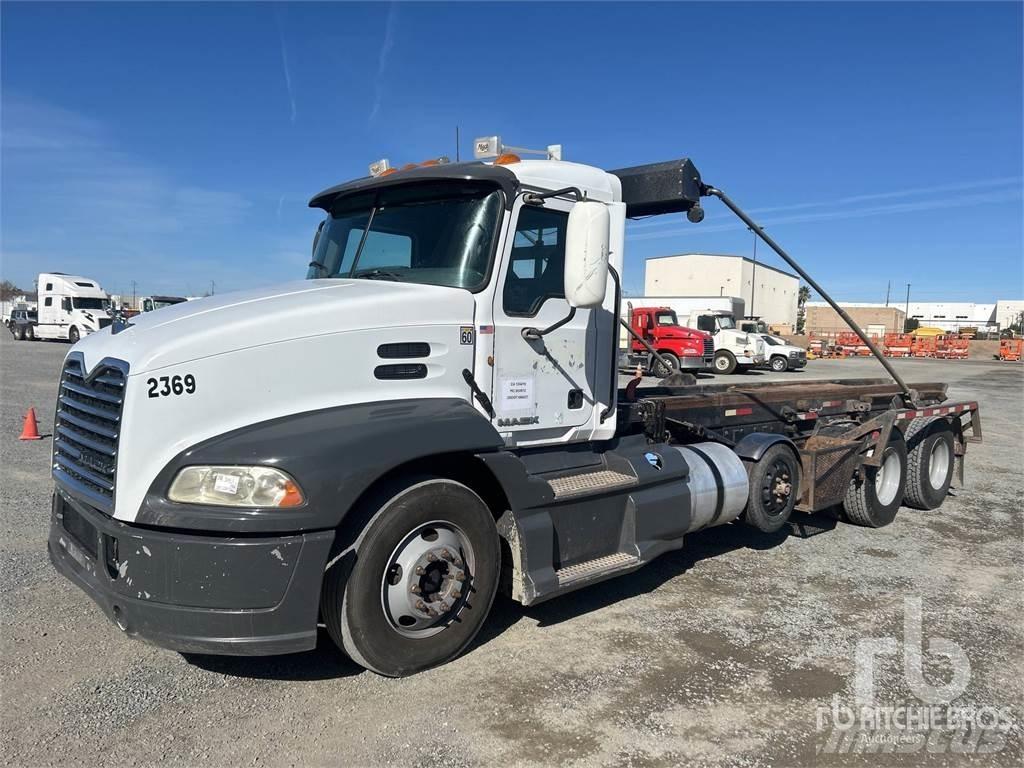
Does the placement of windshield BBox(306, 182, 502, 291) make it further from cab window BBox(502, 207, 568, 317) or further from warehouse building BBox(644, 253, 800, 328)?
warehouse building BBox(644, 253, 800, 328)

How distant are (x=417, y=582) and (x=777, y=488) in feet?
11.8

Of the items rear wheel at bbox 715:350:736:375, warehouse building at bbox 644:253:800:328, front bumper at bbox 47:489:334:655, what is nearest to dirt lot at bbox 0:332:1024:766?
front bumper at bbox 47:489:334:655

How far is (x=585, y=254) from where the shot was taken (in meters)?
4.03

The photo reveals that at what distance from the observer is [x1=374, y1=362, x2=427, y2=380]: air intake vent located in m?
3.93

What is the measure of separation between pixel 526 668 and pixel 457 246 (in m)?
2.42

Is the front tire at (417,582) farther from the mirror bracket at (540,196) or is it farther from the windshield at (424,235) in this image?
the mirror bracket at (540,196)

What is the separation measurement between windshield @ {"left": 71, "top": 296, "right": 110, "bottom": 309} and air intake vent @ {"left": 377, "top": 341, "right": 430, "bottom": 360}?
39202 millimetres

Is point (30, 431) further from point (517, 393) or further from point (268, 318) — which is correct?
point (517, 393)

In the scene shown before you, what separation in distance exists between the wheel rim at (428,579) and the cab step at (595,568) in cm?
63

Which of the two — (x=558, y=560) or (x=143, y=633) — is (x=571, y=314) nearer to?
(x=558, y=560)

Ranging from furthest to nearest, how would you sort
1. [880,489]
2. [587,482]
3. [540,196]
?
[880,489] → [587,482] → [540,196]

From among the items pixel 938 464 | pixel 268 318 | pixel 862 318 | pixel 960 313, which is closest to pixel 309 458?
pixel 268 318

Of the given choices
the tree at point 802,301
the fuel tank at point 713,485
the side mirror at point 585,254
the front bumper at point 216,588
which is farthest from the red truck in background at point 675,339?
the tree at point 802,301

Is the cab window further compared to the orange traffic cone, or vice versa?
the orange traffic cone
